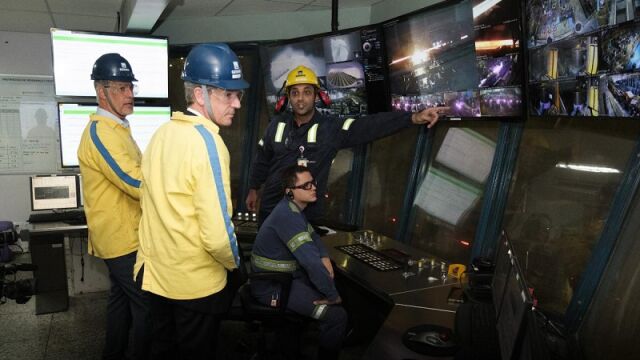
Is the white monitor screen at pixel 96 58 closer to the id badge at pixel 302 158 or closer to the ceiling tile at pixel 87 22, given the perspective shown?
the ceiling tile at pixel 87 22

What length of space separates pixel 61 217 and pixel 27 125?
182cm

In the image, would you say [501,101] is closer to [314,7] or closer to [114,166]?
[114,166]

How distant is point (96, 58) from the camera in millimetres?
4117

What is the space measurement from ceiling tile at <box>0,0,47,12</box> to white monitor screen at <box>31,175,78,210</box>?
1.38 m

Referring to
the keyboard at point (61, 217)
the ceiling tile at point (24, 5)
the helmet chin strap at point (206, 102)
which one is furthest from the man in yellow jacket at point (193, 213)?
the ceiling tile at point (24, 5)

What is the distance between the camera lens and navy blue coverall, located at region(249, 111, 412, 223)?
10.3ft

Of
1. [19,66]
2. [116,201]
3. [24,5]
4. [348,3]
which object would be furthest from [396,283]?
[19,66]

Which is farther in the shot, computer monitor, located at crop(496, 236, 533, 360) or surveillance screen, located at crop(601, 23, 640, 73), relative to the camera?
surveillance screen, located at crop(601, 23, 640, 73)

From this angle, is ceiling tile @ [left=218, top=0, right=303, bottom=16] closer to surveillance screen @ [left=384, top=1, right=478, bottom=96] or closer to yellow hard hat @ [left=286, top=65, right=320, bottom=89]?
yellow hard hat @ [left=286, top=65, right=320, bottom=89]

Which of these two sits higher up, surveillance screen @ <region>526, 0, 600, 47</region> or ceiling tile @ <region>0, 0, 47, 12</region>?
ceiling tile @ <region>0, 0, 47, 12</region>

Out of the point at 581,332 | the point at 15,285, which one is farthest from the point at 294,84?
the point at 581,332

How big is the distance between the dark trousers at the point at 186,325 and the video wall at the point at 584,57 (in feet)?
5.40

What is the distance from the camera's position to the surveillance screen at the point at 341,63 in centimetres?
337

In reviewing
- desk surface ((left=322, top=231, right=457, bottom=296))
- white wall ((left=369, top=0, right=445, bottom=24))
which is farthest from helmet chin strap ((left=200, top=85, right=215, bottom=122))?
white wall ((left=369, top=0, right=445, bottom=24))
